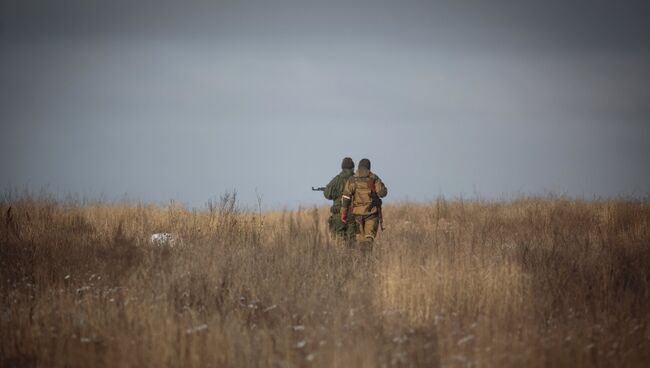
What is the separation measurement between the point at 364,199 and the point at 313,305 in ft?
15.1

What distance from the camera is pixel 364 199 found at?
11.5m

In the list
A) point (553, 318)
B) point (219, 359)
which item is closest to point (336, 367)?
point (219, 359)

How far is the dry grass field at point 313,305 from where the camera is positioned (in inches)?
227

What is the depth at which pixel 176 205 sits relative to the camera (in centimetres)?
1806

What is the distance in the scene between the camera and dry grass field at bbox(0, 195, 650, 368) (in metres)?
5.76

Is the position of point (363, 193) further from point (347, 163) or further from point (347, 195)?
point (347, 163)

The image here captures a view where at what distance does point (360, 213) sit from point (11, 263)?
19.9ft

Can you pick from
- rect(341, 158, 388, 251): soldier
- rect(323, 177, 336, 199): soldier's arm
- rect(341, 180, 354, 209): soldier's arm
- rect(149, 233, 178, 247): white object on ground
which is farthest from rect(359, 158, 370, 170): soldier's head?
rect(149, 233, 178, 247): white object on ground

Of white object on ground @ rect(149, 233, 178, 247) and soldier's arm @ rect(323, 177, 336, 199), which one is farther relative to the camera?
soldier's arm @ rect(323, 177, 336, 199)

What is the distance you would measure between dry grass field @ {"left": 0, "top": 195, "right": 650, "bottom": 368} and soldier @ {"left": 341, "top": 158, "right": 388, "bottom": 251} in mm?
458

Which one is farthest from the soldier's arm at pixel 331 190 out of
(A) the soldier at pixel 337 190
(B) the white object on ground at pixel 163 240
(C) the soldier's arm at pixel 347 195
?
(B) the white object on ground at pixel 163 240

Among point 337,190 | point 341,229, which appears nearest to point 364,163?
point 337,190

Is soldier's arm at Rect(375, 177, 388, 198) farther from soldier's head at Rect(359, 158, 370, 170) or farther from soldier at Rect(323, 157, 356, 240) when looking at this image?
soldier at Rect(323, 157, 356, 240)

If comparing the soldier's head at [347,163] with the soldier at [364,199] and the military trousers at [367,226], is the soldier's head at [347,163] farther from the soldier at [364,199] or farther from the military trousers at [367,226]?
the military trousers at [367,226]
